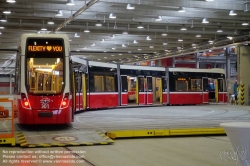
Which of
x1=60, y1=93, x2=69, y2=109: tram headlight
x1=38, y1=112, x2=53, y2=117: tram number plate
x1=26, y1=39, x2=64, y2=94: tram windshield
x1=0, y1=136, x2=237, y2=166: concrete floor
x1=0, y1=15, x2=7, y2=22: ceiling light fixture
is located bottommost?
x1=0, y1=136, x2=237, y2=166: concrete floor

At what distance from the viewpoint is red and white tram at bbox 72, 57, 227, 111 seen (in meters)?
25.1

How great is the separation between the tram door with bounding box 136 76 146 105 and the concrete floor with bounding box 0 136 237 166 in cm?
1754

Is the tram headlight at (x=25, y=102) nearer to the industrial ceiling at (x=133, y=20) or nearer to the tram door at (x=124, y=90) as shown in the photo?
the industrial ceiling at (x=133, y=20)

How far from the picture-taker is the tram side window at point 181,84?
3341 centimetres

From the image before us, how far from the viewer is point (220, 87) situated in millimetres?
36156

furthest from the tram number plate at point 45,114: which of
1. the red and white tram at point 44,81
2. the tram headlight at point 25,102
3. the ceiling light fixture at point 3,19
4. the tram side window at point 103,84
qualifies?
the ceiling light fixture at point 3,19

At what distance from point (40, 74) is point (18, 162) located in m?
5.76

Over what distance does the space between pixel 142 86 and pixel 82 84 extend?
806cm

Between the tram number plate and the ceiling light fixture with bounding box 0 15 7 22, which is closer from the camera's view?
the tram number plate

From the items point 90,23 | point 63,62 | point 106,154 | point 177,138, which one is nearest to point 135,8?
point 90,23

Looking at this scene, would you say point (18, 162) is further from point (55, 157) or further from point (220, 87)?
point (220, 87)

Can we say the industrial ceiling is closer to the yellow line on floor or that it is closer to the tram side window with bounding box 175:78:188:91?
the tram side window with bounding box 175:78:188:91

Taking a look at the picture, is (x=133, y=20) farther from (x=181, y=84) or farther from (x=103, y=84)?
(x=181, y=84)

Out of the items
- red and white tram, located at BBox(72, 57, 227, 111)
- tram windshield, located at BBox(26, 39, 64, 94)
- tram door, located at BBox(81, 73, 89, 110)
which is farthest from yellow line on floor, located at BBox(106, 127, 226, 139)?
tram door, located at BBox(81, 73, 89, 110)
